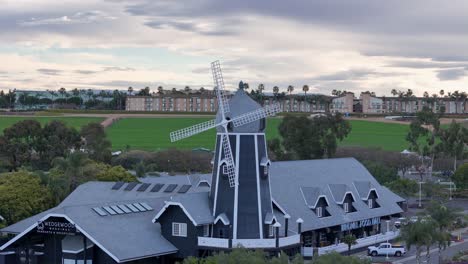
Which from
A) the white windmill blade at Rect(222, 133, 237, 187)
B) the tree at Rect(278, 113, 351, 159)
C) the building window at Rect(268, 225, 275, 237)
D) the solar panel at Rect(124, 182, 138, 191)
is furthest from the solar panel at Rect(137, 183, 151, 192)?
the tree at Rect(278, 113, 351, 159)

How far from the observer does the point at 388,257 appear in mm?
60594

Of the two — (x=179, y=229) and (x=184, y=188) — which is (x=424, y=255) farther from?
(x=179, y=229)

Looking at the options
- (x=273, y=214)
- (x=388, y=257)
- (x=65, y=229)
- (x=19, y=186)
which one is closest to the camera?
(x=65, y=229)

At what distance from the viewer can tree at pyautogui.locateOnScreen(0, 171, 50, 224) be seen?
63969 mm

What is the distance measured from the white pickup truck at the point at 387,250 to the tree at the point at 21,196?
24.3m

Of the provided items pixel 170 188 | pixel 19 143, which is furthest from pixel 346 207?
pixel 19 143

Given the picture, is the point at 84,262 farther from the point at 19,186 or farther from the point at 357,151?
the point at 357,151

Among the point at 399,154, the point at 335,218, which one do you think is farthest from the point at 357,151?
the point at 335,218

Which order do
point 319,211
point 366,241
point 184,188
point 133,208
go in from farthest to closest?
point 366,241
point 319,211
point 184,188
point 133,208

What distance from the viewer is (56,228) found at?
49.8m

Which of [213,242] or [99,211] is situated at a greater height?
[99,211]

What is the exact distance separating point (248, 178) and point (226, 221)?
284cm

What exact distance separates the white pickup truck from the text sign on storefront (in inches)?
A: 93.8

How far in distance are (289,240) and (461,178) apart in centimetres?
5099
